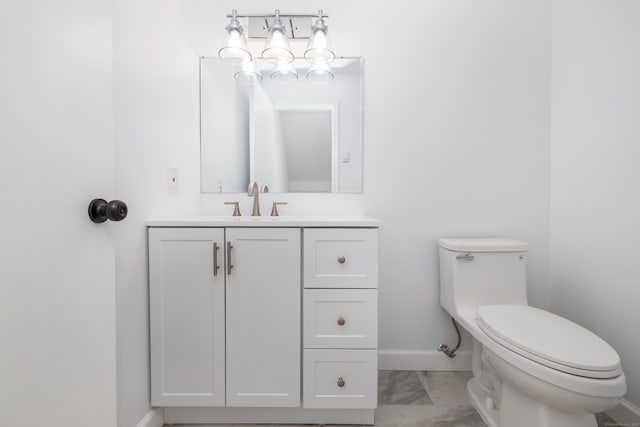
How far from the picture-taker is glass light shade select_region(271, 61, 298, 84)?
1.65 metres

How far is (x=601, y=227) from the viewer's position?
1.39 metres

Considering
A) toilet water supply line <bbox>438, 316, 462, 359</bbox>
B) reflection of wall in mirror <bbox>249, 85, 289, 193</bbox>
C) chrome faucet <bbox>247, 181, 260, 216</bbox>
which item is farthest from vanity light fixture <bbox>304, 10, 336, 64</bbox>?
toilet water supply line <bbox>438, 316, 462, 359</bbox>

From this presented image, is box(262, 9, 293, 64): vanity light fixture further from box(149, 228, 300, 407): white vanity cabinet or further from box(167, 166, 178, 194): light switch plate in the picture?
box(149, 228, 300, 407): white vanity cabinet

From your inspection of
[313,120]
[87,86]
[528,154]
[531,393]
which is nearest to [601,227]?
[528,154]

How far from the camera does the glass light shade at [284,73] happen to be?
1652 mm

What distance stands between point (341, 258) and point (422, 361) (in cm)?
98

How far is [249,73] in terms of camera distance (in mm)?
1685

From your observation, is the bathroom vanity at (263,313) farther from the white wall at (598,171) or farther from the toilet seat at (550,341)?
the white wall at (598,171)

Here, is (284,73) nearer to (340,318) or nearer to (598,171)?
(340,318)

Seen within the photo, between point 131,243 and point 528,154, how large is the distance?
205 cm

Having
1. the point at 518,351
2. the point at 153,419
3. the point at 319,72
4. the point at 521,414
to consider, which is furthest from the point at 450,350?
the point at 319,72

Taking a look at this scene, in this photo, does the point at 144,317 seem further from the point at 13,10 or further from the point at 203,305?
the point at 13,10

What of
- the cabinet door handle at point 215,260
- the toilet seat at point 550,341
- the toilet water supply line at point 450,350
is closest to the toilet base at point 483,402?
the toilet water supply line at point 450,350

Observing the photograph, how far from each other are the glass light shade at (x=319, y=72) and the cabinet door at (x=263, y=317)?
0.97 meters
